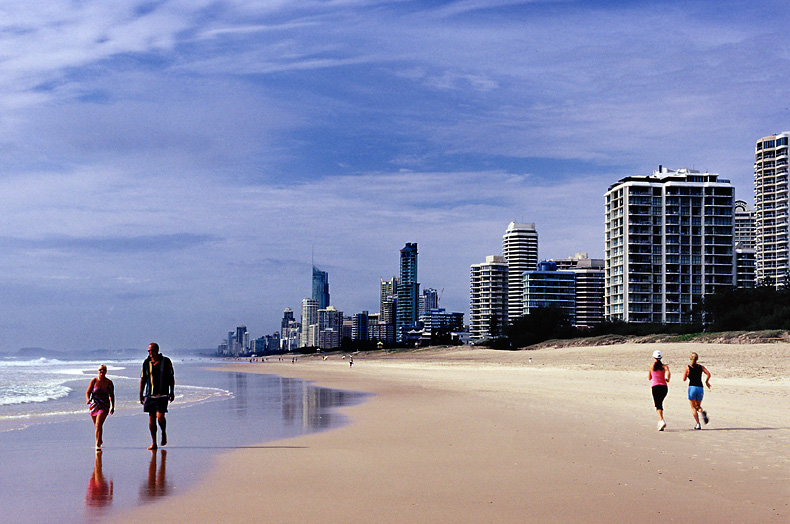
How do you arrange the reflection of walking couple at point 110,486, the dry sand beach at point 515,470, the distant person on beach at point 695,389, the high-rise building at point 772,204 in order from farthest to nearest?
the high-rise building at point 772,204 → the distant person on beach at point 695,389 → the reflection of walking couple at point 110,486 → the dry sand beach at point 515,470

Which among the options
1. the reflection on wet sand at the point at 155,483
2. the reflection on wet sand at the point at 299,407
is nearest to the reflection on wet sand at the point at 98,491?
the reflection on wet sand at the point at 155,483

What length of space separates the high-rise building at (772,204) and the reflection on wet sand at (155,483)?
646ft

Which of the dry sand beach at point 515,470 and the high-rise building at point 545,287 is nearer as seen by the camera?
the dry sand beach at point 515,470

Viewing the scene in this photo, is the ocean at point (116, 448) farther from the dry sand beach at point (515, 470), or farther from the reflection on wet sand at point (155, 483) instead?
the dry sand beach at point (515, 470)

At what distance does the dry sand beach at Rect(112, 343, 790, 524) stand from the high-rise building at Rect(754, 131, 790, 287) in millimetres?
188275

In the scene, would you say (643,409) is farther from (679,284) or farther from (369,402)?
(679,284)

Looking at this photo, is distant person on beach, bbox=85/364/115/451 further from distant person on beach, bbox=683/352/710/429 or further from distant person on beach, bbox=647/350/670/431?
distant person on beach, bbox=683/352/710/429

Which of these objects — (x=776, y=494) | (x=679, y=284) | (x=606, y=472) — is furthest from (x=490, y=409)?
(x=679, y=284)

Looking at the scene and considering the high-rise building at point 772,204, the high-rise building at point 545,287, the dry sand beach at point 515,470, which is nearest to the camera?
the dry sand beach at point 515,470

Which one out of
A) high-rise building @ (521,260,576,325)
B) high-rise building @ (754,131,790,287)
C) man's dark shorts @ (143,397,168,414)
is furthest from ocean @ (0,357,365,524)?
high-rise building @ (754,131,790,287)

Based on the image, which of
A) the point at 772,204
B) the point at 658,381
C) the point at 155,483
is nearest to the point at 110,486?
the point at 155,483

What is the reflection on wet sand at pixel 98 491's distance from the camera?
8680mm

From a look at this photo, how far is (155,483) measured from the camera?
9969mm

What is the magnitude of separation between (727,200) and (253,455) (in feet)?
438
